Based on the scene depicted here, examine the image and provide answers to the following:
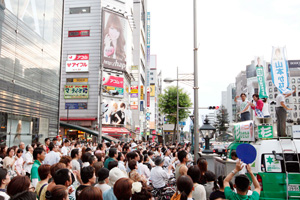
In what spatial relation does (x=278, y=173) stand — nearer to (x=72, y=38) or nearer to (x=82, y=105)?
(x=82, y=105)

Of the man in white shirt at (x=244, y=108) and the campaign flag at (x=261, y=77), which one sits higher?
the campaign flag at (x=261, y=77)

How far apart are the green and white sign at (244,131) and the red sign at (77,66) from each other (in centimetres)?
3202

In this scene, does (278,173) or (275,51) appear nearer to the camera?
(278,173)

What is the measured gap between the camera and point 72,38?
40.2m

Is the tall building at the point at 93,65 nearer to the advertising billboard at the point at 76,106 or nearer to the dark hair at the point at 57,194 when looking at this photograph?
the advertising billboard at the point at 76,106

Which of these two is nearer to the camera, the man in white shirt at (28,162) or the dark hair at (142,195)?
the dark hair at (142,195)

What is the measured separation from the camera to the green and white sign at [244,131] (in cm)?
786

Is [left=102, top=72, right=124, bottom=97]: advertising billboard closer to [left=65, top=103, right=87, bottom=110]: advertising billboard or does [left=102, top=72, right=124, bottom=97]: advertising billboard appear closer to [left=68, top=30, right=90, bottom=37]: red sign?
[left=65, top=103, right=87, bottom=110]: advertising billboard

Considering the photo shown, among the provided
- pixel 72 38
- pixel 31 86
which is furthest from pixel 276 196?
pixel 72 38

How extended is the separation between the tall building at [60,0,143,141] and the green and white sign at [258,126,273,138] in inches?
1228

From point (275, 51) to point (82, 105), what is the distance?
31.4m

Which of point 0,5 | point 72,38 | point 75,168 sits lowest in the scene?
point 75,168

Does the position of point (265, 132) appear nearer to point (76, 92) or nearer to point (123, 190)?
point (123, 190)

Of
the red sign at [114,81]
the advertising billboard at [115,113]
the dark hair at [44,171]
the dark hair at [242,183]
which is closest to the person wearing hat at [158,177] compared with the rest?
the dark hair at [44,171]
